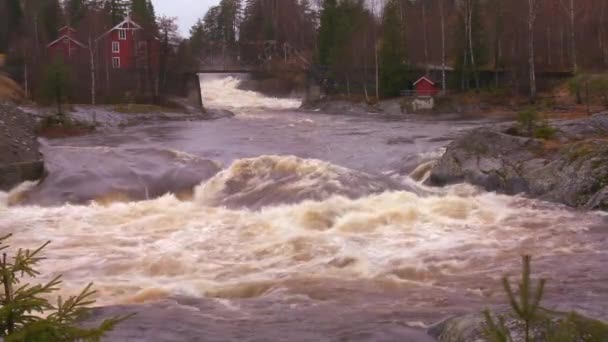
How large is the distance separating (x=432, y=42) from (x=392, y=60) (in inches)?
217

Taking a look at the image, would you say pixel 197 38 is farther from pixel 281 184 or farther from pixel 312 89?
pixel 281 184

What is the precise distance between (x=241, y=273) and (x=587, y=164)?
897 cm

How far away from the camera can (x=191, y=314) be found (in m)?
9.23

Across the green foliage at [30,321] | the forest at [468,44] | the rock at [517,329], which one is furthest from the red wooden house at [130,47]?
the green foliage at [30,321]

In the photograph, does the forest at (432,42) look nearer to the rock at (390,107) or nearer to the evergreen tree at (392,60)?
the evergreen tree at (392,60)

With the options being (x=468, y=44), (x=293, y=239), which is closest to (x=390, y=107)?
(x=468, y=44)

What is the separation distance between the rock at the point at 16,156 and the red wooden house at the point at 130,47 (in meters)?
33.1

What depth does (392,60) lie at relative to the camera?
52656 millimetres

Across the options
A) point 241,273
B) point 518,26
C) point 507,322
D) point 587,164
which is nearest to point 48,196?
point 241,273

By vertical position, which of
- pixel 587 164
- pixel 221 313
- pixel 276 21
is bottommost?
pixel 221 313

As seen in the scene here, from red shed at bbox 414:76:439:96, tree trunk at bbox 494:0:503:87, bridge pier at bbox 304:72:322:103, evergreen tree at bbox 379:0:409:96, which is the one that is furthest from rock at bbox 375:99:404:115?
bridge pier at bbox 304:72:322:103

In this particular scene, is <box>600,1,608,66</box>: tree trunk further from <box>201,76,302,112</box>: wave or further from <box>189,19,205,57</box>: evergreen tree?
<box>189,19,205,57</box>: evergreen tree

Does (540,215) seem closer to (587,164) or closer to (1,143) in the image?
(587,164)

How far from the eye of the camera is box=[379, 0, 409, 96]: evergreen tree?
52.1m
